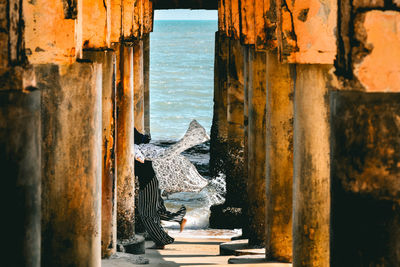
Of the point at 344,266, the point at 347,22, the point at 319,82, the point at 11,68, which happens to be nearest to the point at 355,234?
the point at 344,266

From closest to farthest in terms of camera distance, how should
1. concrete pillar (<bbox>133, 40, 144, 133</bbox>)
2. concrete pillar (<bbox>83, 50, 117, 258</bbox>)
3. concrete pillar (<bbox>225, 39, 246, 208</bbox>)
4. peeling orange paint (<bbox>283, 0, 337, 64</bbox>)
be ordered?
peeling orange paint (<bbox>283, 0, 337, 64</bbox>) → concrete pillar (<bbox>83, 50, 117, 258</bbox>) → concrete pillar (<bbox>225, 39, 246, 208</bbox>) → concrete pillar (<bbox>133, 40, 144, 133</bbox>)

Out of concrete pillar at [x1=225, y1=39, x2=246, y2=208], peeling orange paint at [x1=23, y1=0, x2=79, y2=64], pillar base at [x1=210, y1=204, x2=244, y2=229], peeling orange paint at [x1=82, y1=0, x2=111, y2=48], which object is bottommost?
pillar base at [x1=210, y1=204, x2=244, y2=229]

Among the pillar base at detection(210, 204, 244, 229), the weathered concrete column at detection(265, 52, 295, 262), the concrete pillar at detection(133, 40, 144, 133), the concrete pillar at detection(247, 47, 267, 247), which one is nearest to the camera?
the weathered concrete column at detection(265, 52, 295, 262)

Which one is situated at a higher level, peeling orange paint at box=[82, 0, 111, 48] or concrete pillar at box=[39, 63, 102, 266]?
peeling orange paint at box=[82, 0, 111, 48]

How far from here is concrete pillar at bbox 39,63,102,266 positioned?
15.9 feet

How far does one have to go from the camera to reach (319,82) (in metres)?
5.20

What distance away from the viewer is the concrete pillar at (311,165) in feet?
17.0

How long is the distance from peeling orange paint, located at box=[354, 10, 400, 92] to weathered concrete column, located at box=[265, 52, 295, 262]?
403cm

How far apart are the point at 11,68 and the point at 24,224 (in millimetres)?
604

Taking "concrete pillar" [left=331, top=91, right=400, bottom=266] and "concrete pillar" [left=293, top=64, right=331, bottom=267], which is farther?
"concrete pillar" [left=293, top=64, right=331, bottom=267]

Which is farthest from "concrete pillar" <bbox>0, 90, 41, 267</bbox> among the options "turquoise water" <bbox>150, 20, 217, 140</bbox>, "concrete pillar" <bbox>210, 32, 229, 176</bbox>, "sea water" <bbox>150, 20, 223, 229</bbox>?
"turquoise water" <bbox>150, 20, 217, 140</bbox>

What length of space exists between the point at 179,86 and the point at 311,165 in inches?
2196

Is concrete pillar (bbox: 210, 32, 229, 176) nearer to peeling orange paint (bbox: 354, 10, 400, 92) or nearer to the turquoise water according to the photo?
the turquoise water

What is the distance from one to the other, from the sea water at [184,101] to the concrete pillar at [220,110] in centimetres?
80
